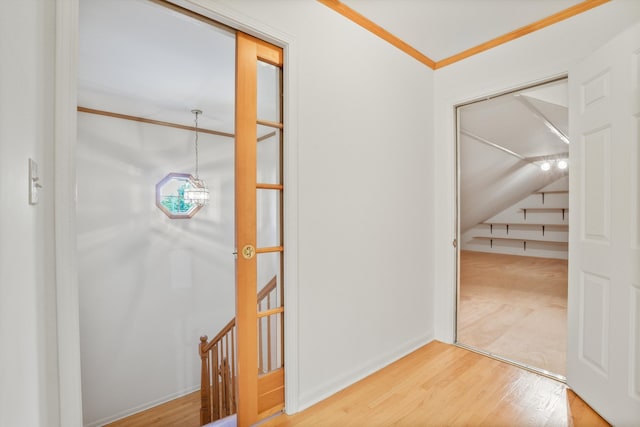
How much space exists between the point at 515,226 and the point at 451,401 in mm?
6710

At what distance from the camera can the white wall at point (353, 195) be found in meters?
1.71

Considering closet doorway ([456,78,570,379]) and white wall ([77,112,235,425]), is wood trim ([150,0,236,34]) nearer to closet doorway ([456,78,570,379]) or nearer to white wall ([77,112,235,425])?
→ closet doorway ([456,78,570,379])

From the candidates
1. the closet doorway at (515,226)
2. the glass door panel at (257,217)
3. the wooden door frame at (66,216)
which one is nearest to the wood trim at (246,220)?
the glass door panel at (257,217)

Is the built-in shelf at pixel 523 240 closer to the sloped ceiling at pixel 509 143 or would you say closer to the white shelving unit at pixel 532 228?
the white shelving unit at pixel 532 228

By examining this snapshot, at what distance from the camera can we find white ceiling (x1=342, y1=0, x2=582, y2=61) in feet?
6.31

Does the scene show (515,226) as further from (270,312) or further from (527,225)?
(270,312)

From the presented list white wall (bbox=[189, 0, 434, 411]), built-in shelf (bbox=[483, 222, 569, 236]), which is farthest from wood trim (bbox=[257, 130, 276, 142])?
built-in shelf (bbox=[483, 222, 569, 236])

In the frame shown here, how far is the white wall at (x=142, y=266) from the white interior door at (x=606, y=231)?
3.83 meters

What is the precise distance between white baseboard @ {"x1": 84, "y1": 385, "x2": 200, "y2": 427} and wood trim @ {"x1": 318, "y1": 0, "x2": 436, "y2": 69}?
4.52 metres

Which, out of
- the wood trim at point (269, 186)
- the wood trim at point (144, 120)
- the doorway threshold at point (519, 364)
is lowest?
the doorway threshold at point (519, 364)

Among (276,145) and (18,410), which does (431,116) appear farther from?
(18,410)

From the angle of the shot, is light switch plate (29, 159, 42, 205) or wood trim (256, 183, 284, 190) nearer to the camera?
light switch plate (29, 159, 42, 205)

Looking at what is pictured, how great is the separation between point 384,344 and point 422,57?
2366mm

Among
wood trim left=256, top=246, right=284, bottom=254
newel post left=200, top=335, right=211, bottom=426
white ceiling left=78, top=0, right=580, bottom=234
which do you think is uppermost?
white ceiling left=78, top=0, right=580, bottom=234
